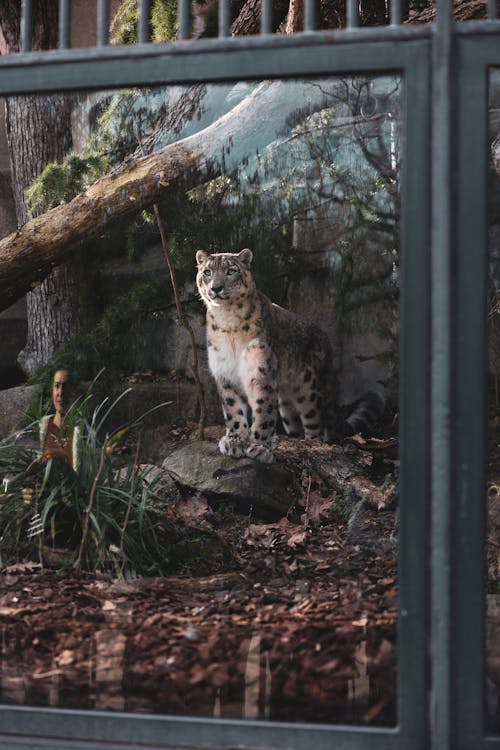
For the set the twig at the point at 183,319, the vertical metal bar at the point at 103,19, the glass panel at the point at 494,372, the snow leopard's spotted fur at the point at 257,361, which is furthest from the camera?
the twig at the point at 183,319

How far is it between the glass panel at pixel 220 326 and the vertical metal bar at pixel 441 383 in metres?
2.15

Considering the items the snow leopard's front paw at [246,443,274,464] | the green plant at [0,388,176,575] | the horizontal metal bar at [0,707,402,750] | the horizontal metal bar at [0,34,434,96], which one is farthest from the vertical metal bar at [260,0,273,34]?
the snow leopard's front paw at [246,443,274,464]

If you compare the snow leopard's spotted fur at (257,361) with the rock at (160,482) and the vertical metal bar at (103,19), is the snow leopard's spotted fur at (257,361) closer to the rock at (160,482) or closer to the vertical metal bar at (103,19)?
the rock at (160,482)

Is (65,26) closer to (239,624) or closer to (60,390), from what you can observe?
(239,624)

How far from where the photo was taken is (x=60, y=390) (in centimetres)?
456

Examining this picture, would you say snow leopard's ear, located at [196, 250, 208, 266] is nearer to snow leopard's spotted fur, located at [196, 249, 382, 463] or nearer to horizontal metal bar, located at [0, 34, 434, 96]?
snow leopard's spotted fur, located at [196, 249, 382, 463]

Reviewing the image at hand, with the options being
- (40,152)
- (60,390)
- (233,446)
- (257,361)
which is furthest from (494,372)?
(40,152)

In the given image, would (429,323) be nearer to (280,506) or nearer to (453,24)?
(453,24)

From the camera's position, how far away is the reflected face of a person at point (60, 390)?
4.48 metres

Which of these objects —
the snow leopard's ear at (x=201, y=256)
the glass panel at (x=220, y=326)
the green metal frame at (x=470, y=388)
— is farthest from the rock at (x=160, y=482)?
the green metal frame at (x=470, y=388)

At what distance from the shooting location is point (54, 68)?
1719 mm

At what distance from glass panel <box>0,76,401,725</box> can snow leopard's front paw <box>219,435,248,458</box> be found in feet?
0.03

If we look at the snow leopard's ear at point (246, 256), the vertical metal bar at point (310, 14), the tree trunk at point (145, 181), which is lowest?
the vertical metal bar at point (310, 14)

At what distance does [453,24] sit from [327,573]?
2.78 m
